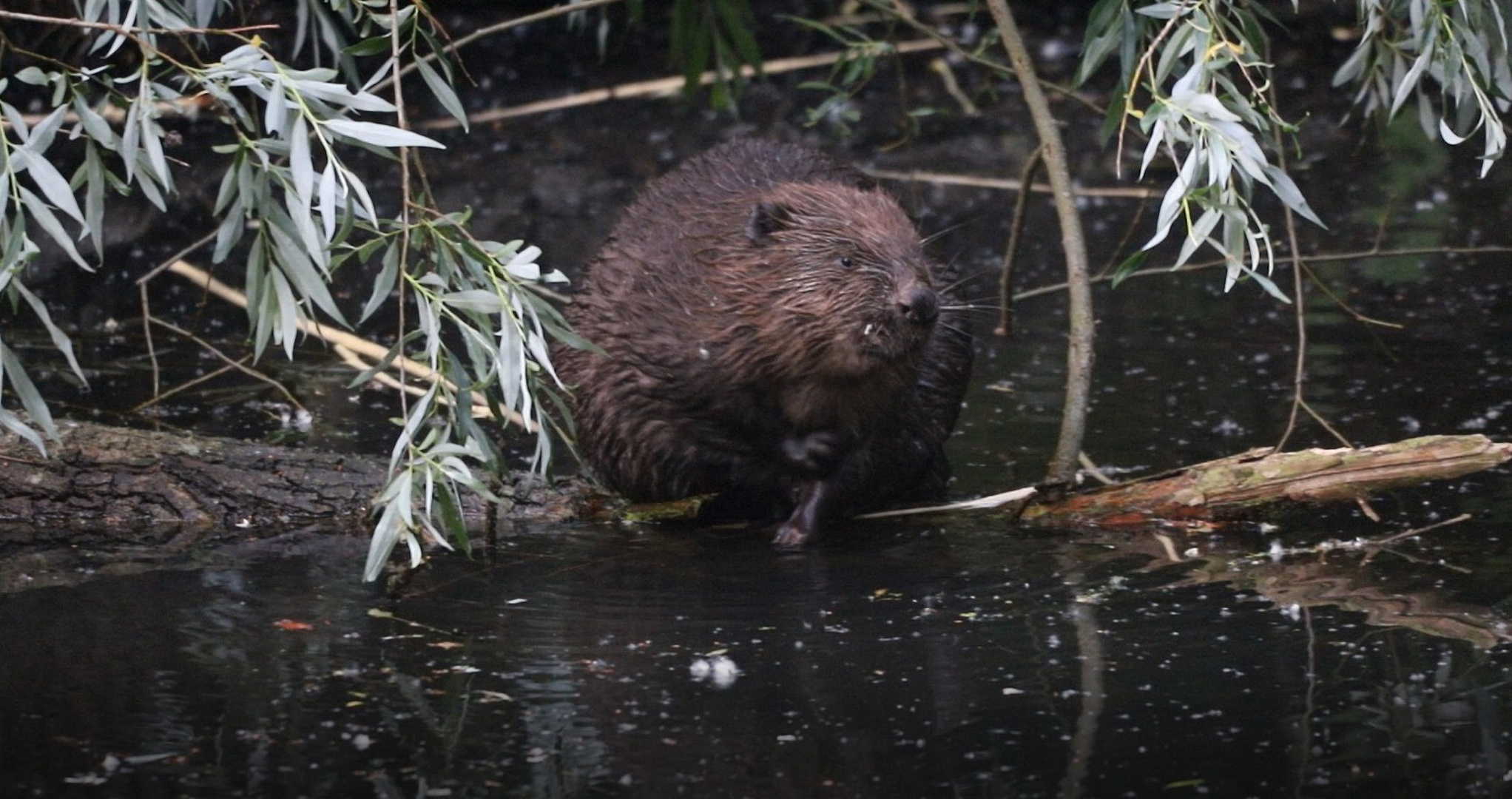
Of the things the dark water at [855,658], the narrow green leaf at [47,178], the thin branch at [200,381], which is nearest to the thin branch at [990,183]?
the dark water at [855,658]

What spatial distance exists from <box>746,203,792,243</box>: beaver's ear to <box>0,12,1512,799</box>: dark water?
2.38 ft

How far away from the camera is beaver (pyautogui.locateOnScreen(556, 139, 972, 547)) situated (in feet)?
14.8

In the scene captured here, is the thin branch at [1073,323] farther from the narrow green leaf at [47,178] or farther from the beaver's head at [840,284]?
the narrow green leaf at [47,178]

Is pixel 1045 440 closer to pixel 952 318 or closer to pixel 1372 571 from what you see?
pixel 952 318

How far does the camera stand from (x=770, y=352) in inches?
179

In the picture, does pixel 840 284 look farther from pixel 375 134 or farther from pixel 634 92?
pixel 634 92

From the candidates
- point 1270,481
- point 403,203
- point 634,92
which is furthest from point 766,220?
point 634,92

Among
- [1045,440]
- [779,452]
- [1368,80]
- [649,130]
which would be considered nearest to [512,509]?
[779,452]

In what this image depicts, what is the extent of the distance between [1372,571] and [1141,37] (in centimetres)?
134

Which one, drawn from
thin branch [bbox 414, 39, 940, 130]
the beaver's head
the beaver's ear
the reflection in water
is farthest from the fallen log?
thin branch [bbox 414, 39, 940, 130]

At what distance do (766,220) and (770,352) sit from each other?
0.32 meters

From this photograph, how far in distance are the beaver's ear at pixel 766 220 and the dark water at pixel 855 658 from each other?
72 cm

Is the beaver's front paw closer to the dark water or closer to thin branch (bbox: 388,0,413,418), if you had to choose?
the dark water

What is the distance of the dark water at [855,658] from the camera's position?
3.06 meters
